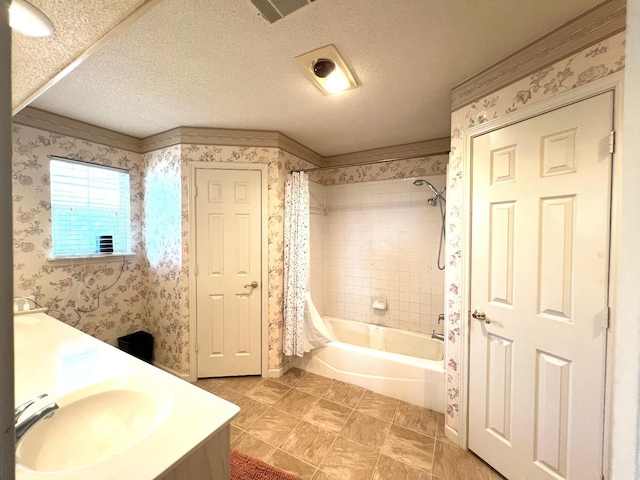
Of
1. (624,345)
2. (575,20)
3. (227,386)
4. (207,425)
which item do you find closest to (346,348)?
(227,386)

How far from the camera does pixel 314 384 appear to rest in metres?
2.39

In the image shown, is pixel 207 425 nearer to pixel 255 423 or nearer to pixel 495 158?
pixel 255 423

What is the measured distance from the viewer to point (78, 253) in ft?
7.34

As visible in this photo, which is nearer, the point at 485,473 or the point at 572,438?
the point at 572,438

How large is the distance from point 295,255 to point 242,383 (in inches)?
50.6

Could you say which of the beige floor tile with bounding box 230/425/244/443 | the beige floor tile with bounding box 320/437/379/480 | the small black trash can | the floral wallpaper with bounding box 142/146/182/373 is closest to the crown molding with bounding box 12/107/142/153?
the floral wallpaper with bounding box 142/146/182/373

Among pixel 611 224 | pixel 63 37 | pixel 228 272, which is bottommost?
pixel 228 272

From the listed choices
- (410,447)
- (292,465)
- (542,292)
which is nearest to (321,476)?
(292,465)

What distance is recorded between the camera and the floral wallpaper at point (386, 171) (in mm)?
2689

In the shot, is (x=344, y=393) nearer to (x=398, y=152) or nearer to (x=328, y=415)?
(x=328, y=415)

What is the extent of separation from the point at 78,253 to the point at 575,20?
3.62 meters

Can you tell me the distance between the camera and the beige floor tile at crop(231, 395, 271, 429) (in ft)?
6.16

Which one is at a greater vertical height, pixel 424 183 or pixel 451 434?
pixel 424 183

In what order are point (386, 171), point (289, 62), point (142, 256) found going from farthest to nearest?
point (386, 171)
point (142, 256)
point (289, 62)
